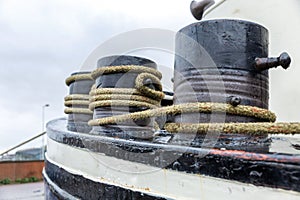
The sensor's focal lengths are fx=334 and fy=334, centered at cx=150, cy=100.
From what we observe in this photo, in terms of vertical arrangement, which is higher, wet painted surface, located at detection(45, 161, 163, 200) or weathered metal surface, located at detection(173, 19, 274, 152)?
weathered metal surface, located at detection(173, 19, 274, 152)

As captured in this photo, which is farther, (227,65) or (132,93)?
(132,93)

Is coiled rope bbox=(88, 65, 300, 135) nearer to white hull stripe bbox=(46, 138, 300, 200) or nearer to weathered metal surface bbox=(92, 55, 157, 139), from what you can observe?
weathered metal surface bbox=(92, 55, 157, 139)

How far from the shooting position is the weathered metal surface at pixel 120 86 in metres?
1.31

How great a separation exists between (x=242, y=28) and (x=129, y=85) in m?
0.58

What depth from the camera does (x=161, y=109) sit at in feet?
3.49

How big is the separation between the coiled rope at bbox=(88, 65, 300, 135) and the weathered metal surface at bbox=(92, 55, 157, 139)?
0.07 feet

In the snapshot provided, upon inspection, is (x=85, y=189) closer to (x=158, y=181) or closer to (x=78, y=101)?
(x=158, y=181)

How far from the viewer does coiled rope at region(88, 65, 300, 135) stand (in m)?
0.87

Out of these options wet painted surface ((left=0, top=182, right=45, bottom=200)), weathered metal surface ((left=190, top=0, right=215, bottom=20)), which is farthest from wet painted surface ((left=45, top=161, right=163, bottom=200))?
wet painted surface ((left=0, top=182, right=45, bottom=200))

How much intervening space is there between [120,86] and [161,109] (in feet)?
1.33

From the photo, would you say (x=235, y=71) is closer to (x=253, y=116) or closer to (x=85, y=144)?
(x=253, y=116)

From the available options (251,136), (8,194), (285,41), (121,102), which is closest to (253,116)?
(251,136)

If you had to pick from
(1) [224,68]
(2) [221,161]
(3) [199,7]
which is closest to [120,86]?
(1) [224,68]

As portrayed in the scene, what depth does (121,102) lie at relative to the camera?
4.60 ft
